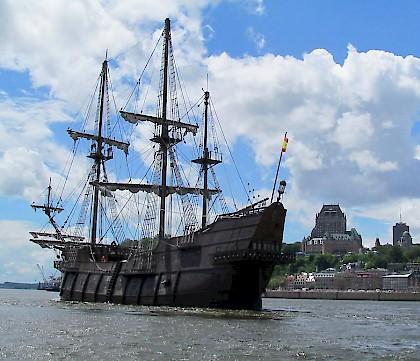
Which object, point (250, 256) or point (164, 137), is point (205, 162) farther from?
point (250, 256)

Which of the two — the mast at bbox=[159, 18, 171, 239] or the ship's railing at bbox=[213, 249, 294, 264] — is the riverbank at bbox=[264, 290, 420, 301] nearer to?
the mast at bbox=[159, 18, 171, 239]

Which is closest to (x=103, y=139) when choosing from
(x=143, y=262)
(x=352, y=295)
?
(x=143, y=262)

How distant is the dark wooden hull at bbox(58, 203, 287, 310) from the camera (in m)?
50.2

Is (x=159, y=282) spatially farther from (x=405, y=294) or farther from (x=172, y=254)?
(x=405, y=294)

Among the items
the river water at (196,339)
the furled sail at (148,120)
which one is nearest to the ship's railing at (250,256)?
the river water at (196,339)

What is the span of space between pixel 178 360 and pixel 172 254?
99.1 feet

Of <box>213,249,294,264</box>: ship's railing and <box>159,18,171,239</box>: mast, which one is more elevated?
<box>159,18,171,239</box>: mast

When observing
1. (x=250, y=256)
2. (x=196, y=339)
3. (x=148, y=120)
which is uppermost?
(x=148, y=120)

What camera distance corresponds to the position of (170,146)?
66.0 m

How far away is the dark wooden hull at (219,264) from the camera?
5019cm

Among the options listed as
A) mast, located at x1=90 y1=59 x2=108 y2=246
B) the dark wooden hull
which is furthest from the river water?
mast, located at x1=90 y1=59 x2=108 y2=246

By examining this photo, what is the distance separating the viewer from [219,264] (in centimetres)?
5069

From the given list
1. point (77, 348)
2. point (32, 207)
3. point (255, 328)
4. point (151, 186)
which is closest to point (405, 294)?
point (32, 207)

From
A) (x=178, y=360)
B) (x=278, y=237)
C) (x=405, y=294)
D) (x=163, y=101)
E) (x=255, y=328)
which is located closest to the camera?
(x=178, y=360)
